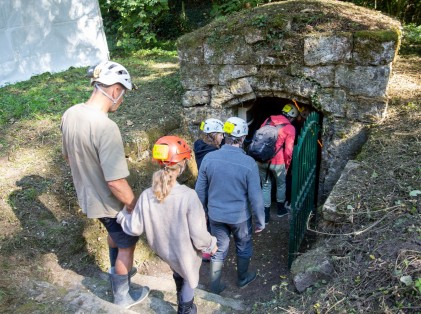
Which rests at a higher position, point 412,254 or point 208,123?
point 208,123

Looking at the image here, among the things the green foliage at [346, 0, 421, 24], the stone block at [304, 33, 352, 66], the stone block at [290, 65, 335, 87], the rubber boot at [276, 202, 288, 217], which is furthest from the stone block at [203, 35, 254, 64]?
the green foliage at [346, 0, 421, 24]

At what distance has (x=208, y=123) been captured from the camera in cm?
430

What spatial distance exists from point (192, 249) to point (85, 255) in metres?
1.58

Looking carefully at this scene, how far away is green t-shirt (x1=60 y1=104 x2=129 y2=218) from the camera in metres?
2.64

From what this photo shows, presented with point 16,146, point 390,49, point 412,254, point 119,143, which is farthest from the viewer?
point 16,146

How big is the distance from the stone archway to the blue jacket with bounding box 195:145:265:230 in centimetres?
187

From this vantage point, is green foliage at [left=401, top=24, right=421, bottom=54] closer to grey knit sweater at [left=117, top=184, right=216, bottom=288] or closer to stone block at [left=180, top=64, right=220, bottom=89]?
stone block at [left=180, top=64, right=220, bottom=89]

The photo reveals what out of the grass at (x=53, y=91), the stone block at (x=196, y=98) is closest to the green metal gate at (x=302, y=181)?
the stone block at (x=196, y=98)

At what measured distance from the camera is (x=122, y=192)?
2.73m

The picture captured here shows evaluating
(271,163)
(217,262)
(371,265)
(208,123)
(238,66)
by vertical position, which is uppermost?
(238,66)

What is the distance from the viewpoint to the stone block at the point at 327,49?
14.4 ft

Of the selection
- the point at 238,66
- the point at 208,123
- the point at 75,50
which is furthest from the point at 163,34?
the point at 208,123

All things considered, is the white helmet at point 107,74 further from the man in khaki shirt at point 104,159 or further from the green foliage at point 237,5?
the green foliage at point 237,5

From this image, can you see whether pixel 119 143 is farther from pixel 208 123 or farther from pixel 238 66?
pixel 238 66
